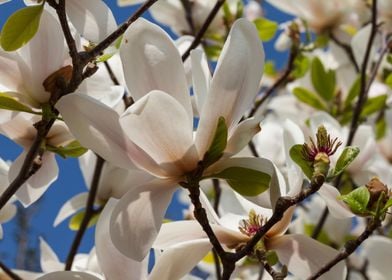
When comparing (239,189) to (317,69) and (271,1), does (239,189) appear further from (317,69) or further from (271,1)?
(271,1)

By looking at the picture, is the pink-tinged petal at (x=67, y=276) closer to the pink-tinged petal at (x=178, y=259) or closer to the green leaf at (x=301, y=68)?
the pink-tinged petal at (x=178, y=259)

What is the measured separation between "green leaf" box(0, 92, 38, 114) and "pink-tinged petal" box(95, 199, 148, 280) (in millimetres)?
125

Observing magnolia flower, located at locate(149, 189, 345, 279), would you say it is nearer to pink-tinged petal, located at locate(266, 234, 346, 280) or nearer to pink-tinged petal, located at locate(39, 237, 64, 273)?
pink-tinged petal, located at locate(266, 234, 346, 280)

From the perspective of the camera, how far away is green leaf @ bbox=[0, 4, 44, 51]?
66 centimetres

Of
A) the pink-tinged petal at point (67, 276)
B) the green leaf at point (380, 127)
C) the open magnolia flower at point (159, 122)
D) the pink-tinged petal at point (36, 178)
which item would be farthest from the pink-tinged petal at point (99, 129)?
the green leaf at point (380, 127)

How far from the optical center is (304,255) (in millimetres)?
708

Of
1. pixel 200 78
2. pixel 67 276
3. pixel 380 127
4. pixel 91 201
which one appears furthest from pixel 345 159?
pixel 380 127

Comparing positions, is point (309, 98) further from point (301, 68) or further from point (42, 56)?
point (42, 56)

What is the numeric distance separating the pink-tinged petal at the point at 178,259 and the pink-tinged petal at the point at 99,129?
0.09 metres

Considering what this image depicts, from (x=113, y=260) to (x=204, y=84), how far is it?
0.18 metres

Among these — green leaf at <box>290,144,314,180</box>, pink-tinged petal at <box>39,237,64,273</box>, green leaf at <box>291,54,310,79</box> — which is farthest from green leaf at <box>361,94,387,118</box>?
green leaf at <box>290,144,314,180</box>

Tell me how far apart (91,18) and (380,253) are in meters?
0.45

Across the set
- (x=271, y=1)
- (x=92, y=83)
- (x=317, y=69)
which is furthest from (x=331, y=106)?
(x=92, y=83)

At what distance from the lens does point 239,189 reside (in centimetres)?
65
